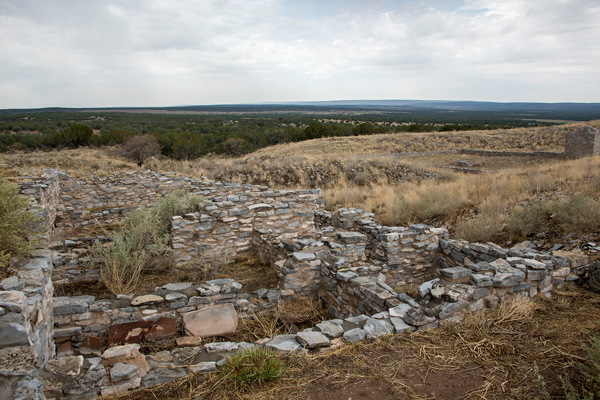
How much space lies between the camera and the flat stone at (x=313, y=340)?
327 centimetres

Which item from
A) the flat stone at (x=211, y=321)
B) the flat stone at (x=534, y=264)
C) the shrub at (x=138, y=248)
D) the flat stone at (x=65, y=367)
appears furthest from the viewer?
the shrub at (x=138, y=248)

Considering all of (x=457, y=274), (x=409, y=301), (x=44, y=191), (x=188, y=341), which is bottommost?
(x=188, y=341)

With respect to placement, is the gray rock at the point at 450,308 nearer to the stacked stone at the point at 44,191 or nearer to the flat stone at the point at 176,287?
the flat stone at the point at 176,287

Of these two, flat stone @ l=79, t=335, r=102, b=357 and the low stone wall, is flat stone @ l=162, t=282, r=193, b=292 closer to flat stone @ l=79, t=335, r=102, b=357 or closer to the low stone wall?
flat stone @ l=79, t=335, r=102, b=357

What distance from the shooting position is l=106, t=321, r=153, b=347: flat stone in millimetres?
3779

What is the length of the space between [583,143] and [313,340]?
2027 centimetres

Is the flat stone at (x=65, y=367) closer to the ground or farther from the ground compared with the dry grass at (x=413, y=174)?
closer to the ground

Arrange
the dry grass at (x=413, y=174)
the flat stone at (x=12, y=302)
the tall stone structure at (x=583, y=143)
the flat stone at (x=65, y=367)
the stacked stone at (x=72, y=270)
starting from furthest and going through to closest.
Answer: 1. the tall stone structure at (x=583, y=143)
2. the dry grass at (x=413, y=174)
3. the stacked stone at (x=72, y=270)
4. the flat stone at (x=65, y=367)
5. the flat stone at (x=12, y=302)

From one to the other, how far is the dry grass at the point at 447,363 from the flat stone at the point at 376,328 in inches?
3.0

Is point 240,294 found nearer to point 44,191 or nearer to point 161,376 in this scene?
point 161,376

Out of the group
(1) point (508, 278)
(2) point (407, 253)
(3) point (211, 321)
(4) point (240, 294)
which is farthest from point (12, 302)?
(2) point (407, 253)

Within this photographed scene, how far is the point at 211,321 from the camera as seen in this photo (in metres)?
4.14

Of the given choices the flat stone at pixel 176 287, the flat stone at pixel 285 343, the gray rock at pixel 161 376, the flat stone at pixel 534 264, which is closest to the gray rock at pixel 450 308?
the flat stone at pixel 534 264

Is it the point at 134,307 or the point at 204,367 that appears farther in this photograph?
the point at 134,307
